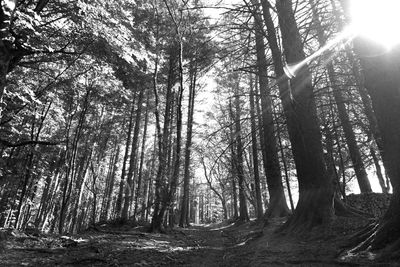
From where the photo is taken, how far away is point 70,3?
774cm

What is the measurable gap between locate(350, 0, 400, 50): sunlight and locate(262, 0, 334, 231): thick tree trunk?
8.35 ft

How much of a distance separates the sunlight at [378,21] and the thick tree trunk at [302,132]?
2.55 m

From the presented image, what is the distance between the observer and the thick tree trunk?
7.00m

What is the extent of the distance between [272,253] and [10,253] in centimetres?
561

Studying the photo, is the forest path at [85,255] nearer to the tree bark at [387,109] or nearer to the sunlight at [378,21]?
the tree bark at [387,109]

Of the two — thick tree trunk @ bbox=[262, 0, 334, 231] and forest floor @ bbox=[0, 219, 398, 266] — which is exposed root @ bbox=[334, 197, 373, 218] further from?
forest floor @ bbox=[0, 219, 398, 266]

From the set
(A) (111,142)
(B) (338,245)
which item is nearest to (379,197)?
(B) (338,245)

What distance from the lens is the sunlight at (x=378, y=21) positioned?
4145mm

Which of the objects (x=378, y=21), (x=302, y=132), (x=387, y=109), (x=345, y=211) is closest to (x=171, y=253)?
(x=345, y=211)

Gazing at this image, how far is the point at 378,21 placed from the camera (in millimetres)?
4297

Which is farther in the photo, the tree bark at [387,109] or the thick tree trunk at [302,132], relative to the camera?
the thick tree trunk at [302,132]

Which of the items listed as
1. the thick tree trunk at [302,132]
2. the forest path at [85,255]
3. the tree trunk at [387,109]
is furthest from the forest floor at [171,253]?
the thick tree trunk at [302,132]

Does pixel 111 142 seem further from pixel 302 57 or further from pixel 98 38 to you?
pixel 302 57

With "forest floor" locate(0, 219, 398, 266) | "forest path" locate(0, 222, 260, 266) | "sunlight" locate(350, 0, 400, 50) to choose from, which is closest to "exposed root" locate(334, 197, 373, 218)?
"forest floor" locate(0, 219, 398, 266)
